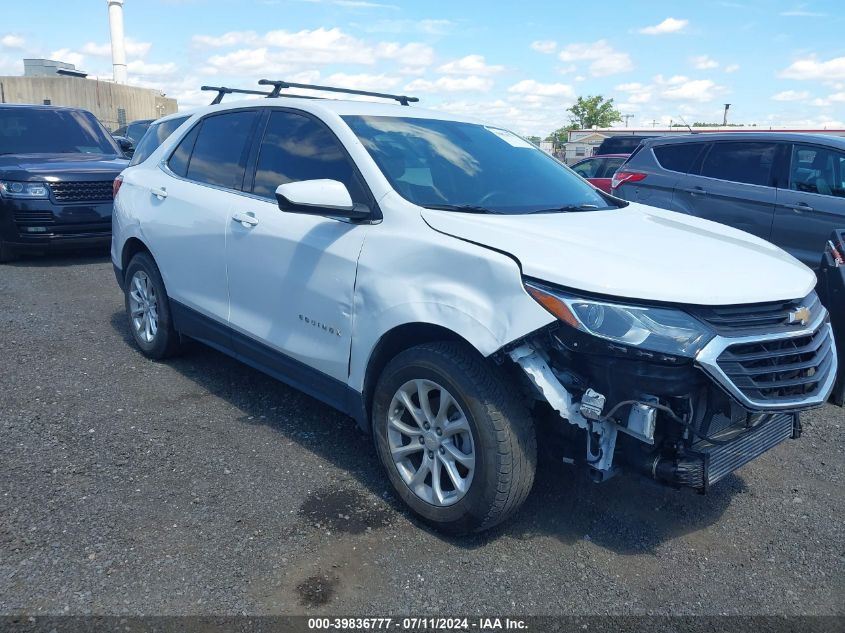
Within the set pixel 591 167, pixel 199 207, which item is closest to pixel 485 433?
pixel 199 207

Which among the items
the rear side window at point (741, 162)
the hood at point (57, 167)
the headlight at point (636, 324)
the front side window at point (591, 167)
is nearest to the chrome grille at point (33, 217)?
the hood at point (57, 167)

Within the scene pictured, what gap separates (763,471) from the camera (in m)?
3.99

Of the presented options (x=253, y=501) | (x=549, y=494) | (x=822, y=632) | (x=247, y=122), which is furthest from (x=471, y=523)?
(x=247, y=122)

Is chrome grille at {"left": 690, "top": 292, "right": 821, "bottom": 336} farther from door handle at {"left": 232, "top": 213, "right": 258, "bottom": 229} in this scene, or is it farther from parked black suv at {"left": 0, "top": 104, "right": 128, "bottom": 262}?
parked black suv at {"left": 0, "top": 104, "right": 128, "bottom": 262}

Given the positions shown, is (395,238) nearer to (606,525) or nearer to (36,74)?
(606,525)

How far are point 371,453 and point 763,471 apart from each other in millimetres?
2155

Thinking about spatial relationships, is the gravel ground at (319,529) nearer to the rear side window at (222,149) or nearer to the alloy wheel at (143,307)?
the alloy wheel at (143,307)

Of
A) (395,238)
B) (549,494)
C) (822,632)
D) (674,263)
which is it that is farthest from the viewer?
(549,494)

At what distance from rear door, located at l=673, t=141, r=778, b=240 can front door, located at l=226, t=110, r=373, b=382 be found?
495cm

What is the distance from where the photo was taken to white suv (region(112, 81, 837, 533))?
2.71 m

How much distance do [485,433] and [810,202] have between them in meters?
5.45

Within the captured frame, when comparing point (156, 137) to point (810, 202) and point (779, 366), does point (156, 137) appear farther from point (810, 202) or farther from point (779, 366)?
point (810, 202)

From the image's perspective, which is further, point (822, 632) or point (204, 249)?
point (204, 249)

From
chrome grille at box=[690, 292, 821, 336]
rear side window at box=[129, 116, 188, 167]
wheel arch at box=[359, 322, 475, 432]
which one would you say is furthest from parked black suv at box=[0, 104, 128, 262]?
chrome grille at box=[690, 292, 821, 336]
